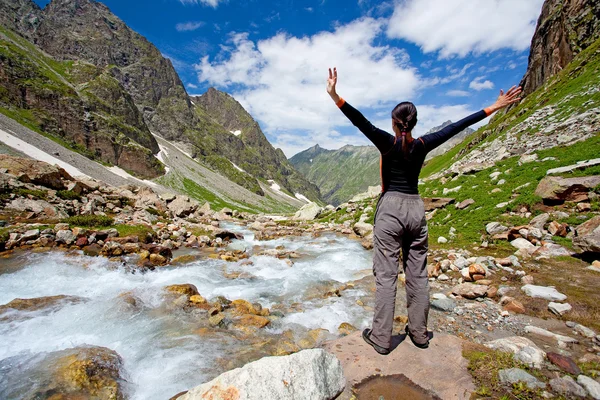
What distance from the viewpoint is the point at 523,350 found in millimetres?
4473

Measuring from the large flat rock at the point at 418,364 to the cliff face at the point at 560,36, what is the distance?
47297 millimetres

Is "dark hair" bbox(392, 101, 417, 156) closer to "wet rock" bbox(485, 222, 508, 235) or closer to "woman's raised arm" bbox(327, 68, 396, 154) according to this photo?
"woman's raised arm" bbox(327, 68, 396, 154)

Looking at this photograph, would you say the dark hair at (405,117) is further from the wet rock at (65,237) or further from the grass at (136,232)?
the wet rock at (65,237)

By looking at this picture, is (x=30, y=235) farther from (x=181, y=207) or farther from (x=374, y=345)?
(x=181, y=207)

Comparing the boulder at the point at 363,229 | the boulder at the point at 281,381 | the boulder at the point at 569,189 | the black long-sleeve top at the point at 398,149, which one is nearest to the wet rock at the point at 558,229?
the boulder at the point at 569,189

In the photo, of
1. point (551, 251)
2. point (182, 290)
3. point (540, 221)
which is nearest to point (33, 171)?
point (182, 290)

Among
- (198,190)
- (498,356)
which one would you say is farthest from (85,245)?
(198,190)

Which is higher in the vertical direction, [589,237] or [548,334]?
[589,237]

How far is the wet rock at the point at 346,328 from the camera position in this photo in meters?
7.60

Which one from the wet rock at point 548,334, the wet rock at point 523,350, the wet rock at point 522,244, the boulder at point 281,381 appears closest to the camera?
the boulder at point 281,381

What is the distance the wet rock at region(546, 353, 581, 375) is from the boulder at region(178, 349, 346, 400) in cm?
328

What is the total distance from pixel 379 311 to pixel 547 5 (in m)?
105

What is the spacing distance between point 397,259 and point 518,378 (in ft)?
7.45

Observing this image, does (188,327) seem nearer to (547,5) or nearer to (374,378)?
(374,378)
